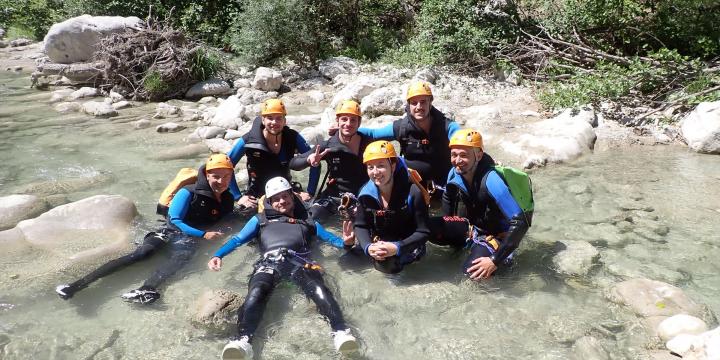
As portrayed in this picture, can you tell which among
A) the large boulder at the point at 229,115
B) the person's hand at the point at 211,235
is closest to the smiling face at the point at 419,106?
the person's hand at the point at 211,235

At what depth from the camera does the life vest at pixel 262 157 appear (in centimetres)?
610

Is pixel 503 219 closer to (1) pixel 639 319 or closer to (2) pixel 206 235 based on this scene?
(1) pixel 639 319

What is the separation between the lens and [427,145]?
5906 mm

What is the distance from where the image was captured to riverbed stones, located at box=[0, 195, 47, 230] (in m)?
5.95

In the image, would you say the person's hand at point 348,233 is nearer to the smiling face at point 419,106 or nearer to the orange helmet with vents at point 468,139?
the orange helmet with vents at point 468,139

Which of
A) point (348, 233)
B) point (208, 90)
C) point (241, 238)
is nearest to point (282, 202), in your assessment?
point (241, 238)

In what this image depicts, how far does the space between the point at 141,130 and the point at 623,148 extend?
8753 millimetres

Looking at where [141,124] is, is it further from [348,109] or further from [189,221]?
[348,109]

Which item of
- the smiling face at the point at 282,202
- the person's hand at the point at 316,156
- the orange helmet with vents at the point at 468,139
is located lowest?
the smiling face at the point at 282,202

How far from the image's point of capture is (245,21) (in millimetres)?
13906

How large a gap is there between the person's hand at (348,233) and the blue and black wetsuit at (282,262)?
0.20 m

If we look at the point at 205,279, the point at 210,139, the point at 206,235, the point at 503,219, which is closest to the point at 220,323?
the point at 205,279

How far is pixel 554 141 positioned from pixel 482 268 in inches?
169

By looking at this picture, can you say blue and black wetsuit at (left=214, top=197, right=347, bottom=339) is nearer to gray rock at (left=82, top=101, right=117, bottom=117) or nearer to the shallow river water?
the shallow river water
